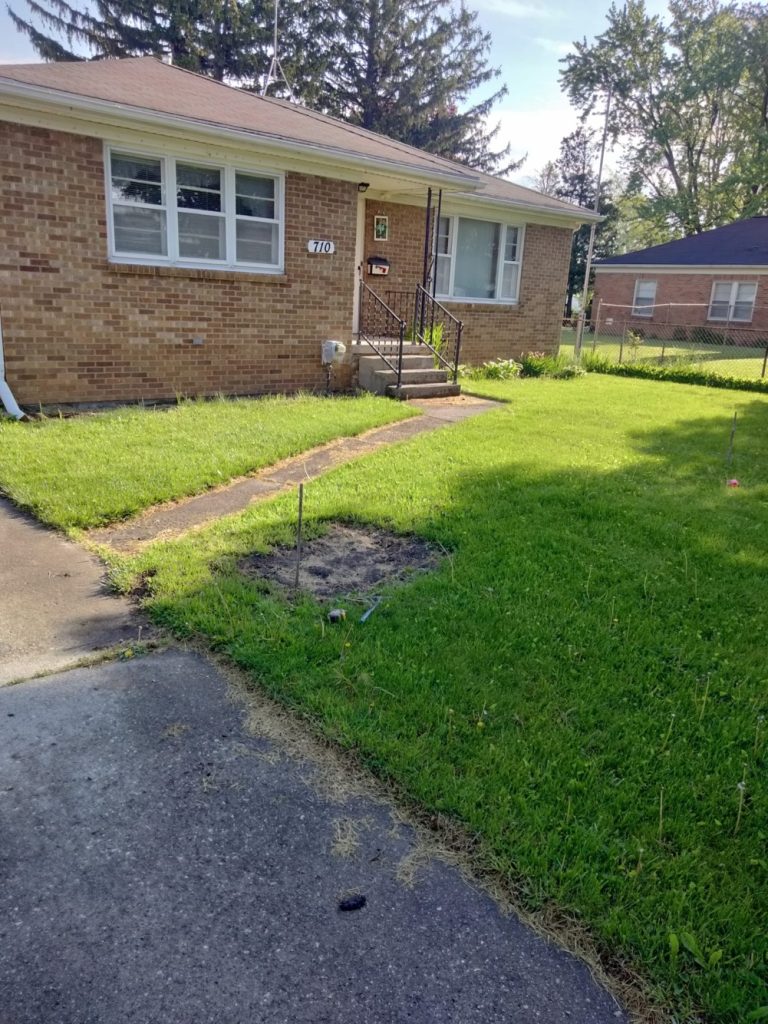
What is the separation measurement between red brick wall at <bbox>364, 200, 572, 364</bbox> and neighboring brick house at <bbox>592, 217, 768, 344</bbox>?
11.8m

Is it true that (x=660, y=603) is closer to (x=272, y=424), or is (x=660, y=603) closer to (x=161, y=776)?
(x=161, y=776)

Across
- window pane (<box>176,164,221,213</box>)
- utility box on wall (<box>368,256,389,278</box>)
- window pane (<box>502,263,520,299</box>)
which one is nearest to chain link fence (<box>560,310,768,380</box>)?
window pane (<box>502,263,520,299</box>)

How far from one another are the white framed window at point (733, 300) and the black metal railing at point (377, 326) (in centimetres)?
2032

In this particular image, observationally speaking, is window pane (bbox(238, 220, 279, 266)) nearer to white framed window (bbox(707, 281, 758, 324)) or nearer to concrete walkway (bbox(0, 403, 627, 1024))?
concrete walkway (bbox(0, 403, 627, 1024))

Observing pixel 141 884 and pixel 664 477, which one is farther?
pixel 664 477

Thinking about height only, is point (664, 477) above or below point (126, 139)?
below

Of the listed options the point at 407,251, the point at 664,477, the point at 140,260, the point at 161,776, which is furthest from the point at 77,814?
the point at 407,251

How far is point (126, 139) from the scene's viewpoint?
8570 mm

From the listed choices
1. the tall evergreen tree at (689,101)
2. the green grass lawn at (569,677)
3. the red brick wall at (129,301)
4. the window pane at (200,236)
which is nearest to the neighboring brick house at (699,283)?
the tall evergreen tree at (689,101)

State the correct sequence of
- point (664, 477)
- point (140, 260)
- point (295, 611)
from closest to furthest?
point (295, 611) < point (664, 477) < point (140, 260)

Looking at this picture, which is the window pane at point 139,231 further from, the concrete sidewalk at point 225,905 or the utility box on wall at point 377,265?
the concrete sidewalk at point 225,905

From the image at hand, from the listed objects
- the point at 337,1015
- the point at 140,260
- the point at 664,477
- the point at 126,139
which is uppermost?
the point at 126,139

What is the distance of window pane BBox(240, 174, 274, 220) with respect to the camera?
9.80 metres

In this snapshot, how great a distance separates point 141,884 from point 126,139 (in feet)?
29.0
